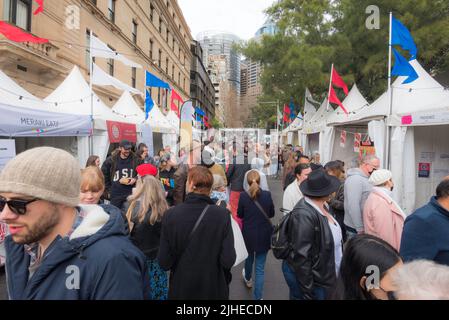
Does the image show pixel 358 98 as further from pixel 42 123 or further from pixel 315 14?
pixel 42 123

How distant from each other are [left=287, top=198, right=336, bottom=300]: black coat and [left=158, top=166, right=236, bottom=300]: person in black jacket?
55cm

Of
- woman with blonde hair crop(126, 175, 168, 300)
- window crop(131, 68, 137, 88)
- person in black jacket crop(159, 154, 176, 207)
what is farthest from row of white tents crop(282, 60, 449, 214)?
window crop(131, 68, 137, 88)

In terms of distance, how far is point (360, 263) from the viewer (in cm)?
151

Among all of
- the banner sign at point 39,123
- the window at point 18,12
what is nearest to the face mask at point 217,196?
the banner sign at point 39,123

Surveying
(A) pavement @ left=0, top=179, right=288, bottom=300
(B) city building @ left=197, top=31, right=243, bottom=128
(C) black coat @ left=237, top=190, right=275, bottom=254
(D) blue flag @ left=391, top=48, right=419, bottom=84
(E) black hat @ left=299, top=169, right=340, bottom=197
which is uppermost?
(B) city building @ left=197, top=31, right=243, bottom=128

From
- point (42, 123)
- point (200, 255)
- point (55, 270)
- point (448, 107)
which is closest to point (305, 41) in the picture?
point (448, 107)

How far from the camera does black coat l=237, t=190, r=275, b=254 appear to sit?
3.77 meters

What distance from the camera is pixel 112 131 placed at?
8.95 meters

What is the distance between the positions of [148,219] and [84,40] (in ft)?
48.2

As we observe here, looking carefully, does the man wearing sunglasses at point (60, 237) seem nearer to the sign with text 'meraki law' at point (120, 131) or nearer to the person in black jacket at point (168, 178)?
the person in black jacket at point (168, 178)

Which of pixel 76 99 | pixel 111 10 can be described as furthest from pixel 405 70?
pixel 111 10

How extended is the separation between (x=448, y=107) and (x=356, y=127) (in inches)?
221

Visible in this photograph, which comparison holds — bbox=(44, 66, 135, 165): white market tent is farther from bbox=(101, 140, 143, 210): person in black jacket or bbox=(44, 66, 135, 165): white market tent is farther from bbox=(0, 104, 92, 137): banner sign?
bbox=(101, 140, 143, 210): person in black jacket

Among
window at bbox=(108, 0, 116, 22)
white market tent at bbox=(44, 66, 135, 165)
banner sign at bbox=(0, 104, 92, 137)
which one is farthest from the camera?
window at bbox=(108, 0, 116, 22)
